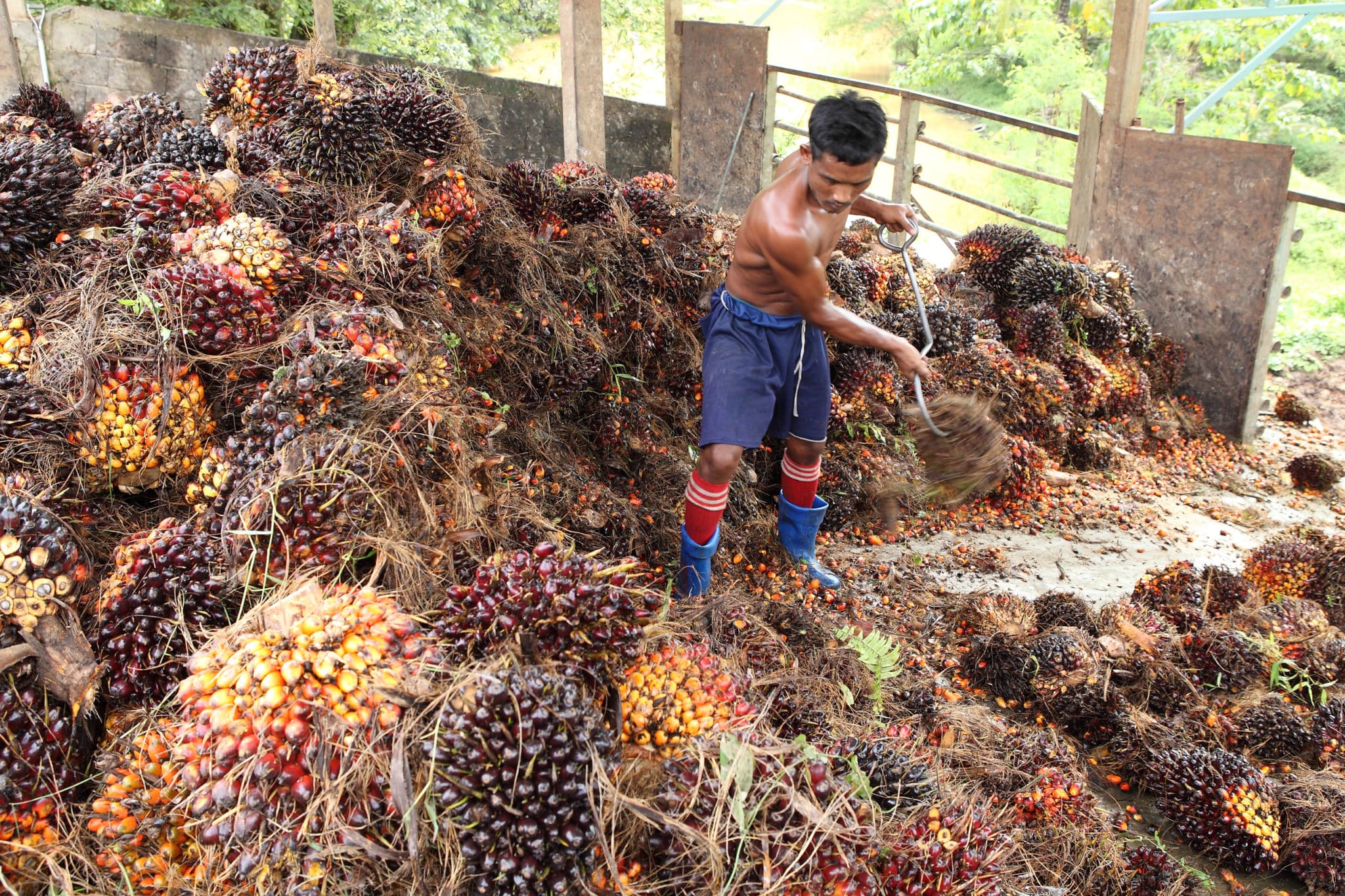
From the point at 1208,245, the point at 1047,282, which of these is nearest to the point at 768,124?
the point at 1047,282

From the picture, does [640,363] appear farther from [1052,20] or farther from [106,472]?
[1052,20]

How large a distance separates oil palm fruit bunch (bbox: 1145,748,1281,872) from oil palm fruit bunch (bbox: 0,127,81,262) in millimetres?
3920

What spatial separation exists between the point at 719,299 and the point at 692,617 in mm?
1587

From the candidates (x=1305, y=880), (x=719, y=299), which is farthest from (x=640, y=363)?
(x=1305, y=880)

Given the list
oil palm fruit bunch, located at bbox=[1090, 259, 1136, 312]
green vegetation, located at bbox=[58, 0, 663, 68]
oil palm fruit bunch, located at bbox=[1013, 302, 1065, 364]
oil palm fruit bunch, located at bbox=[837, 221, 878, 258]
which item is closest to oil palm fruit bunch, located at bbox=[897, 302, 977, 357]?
oil palm fruit bunch, located at bbox=[837, 221, 878, 258]

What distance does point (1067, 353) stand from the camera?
5.62 meters

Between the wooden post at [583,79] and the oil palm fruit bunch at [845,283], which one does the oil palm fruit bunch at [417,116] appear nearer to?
the wooden post at [583,79]

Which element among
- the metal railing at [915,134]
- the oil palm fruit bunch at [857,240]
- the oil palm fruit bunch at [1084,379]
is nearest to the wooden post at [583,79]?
the oil palm fruit bunch at [857,240]

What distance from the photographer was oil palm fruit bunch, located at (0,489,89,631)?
1646 mm

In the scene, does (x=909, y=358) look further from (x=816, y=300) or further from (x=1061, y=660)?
(x=1061, y=660)

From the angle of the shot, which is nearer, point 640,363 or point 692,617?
point 692,617

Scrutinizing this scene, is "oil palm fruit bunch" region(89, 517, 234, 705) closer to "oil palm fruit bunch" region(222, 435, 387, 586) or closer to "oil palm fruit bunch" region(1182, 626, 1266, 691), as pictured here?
"oil palm fruit bunch" region(222, 435, 387, 586)

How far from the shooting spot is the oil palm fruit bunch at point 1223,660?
3.18 metres

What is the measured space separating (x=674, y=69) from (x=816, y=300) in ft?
17.4
